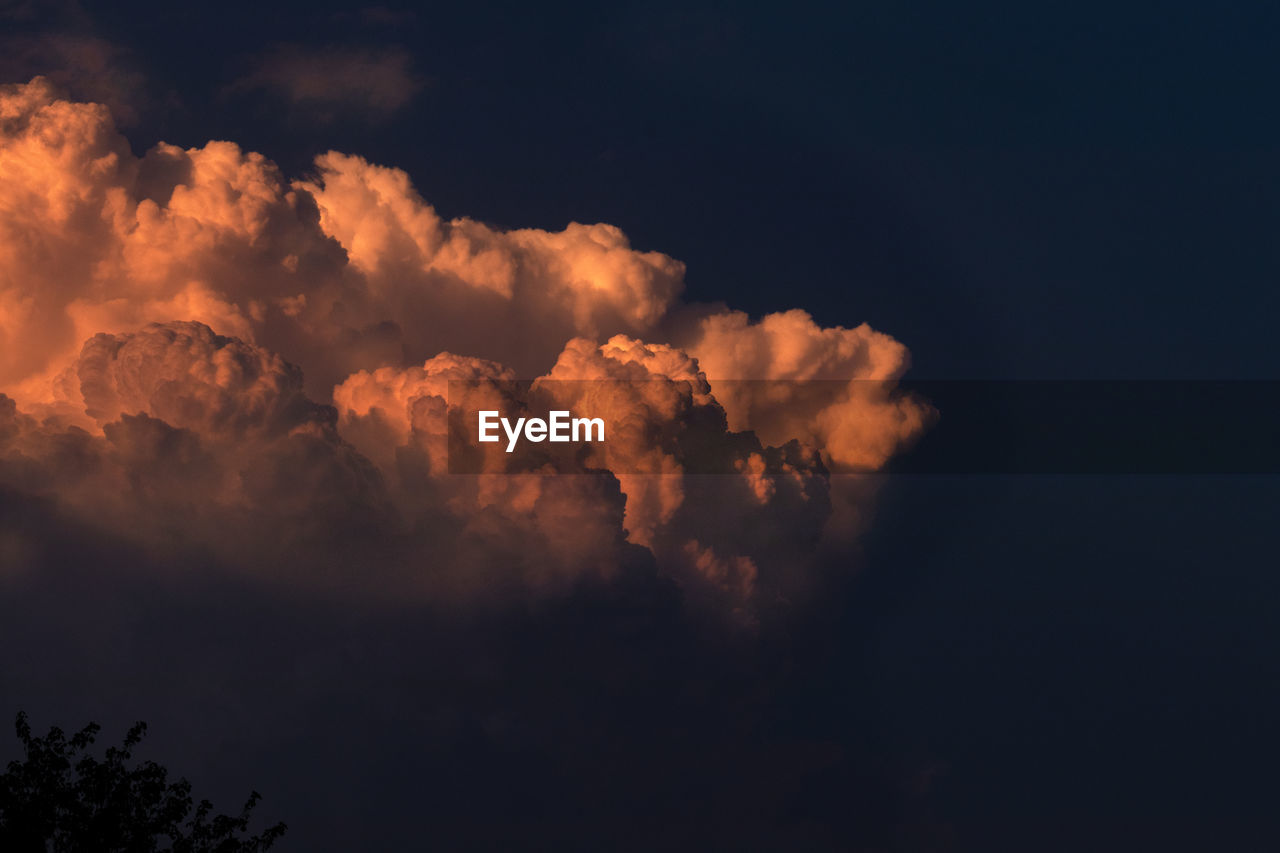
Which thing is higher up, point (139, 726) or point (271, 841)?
point (139, 726)

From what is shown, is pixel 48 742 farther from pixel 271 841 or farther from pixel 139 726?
pixel 271 841

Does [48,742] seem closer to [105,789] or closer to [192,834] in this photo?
[105,789]

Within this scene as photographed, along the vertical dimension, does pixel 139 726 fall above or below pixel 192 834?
above

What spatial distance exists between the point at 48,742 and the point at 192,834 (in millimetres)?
7289

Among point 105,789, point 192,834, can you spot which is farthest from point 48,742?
point 192,834

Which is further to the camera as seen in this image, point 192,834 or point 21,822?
point 192,834

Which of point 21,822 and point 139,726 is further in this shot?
point 139,726

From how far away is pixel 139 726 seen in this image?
66750 millimetres

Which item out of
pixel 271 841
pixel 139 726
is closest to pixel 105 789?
pixel 139 726

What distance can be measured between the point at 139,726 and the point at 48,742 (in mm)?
3794

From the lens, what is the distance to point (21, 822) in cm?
6141

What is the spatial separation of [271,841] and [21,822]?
10822mm

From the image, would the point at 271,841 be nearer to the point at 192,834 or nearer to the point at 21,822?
the point at 192,834

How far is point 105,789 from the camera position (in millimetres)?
64812
